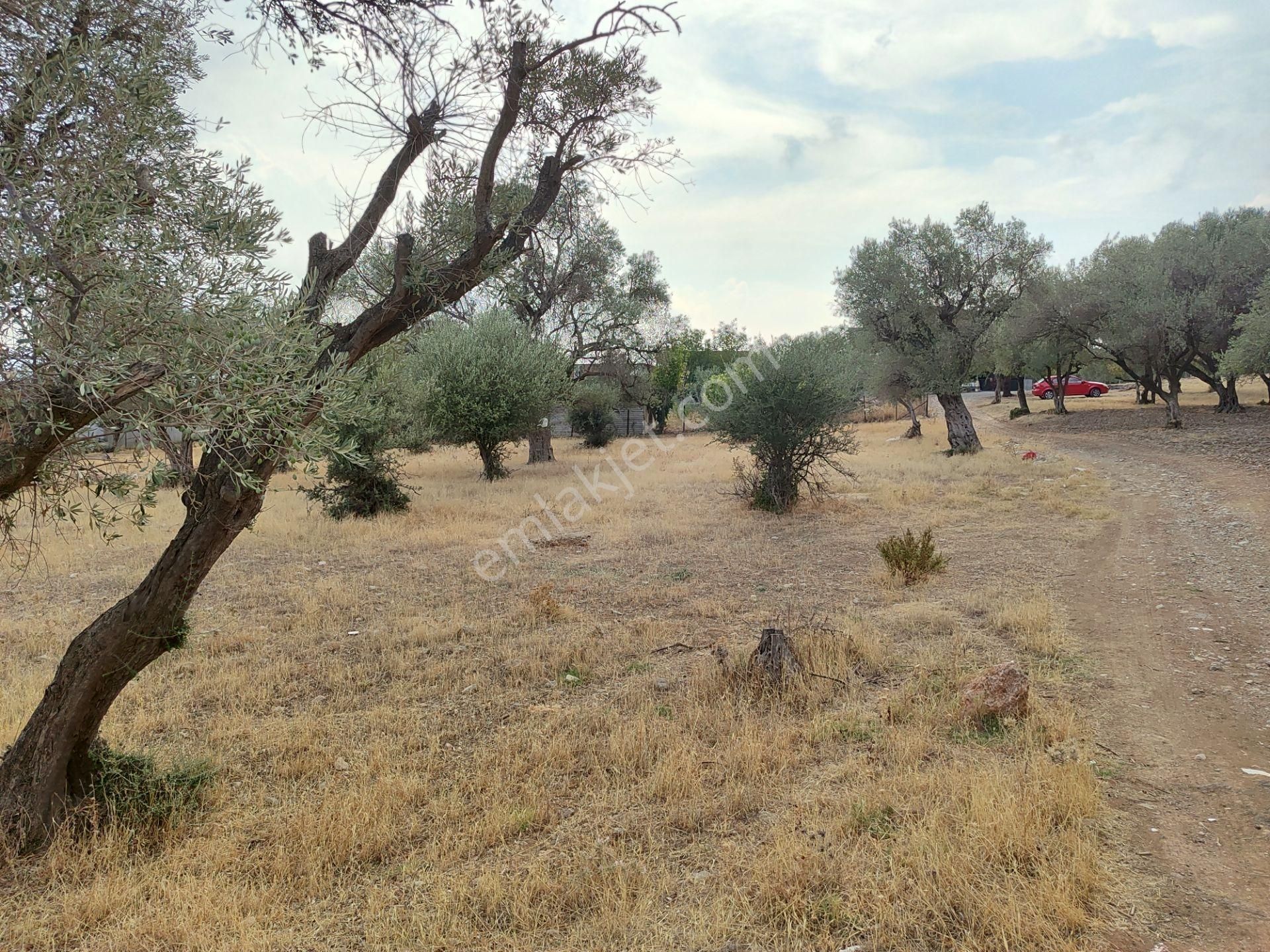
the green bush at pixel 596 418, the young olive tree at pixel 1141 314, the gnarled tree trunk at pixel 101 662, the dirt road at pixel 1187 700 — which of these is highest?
the young olive tree at pixel 1141 314

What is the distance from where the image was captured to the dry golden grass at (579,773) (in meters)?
3.20

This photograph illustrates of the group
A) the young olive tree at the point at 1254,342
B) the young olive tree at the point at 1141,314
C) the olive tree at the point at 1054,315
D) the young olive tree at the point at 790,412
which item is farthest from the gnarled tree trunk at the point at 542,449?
the young olive tree at the point at 1254,342

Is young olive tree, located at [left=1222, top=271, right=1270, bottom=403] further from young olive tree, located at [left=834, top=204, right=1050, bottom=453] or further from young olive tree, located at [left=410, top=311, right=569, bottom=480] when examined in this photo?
young olive tree, located at [left=410, top=311, right=569, bottom=480]

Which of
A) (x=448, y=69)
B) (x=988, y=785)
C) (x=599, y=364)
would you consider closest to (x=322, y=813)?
(x=988, y=785)

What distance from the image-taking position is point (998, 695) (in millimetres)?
4984

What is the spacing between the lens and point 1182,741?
15.3 feet

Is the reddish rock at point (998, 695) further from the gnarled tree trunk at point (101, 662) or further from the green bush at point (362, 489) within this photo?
the green bush at point (362, 489)

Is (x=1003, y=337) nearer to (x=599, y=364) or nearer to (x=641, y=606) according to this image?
(x=599, y=364)

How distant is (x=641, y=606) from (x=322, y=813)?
4868mm

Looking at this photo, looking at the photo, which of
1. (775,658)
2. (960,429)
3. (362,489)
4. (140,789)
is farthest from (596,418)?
(140,789)

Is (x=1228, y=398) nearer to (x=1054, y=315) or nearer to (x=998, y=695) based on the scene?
(x=1054, y=315)

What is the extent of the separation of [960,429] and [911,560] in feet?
53.6

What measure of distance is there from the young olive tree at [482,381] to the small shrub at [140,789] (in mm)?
15033

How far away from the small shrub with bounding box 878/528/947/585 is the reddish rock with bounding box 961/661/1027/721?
12.8ft
